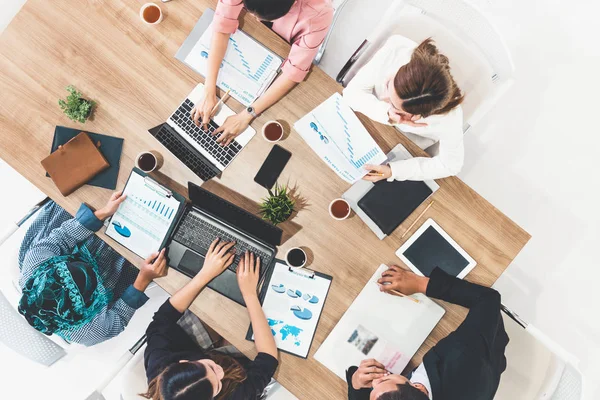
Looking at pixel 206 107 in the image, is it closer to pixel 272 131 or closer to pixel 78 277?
pixel 272 131

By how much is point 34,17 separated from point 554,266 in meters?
2.93

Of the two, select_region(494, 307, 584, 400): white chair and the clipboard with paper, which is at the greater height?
select_region(494, 307, 584, 400): white chair

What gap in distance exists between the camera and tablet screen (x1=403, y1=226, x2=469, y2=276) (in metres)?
1.56

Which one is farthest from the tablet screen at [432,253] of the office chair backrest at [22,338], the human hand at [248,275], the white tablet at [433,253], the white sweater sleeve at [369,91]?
the office chair backrest at [22,338]

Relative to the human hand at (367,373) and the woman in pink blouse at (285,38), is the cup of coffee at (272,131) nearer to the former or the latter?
the woman in pink blouse at (285,38)

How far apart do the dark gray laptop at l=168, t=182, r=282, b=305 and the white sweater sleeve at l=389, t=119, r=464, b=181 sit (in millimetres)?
534

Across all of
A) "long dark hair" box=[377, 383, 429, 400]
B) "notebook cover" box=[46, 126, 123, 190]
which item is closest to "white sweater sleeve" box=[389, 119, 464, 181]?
"long dark hair" box=[377, 383, 429, 400]

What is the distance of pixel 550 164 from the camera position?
2.44 m

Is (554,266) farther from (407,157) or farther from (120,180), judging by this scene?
(120,180)

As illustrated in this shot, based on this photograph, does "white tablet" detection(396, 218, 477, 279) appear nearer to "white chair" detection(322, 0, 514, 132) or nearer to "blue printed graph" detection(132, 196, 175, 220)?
"white chair" detection(322, 0, 514, 132)

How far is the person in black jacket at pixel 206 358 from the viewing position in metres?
1.45

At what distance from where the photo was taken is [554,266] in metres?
2.39

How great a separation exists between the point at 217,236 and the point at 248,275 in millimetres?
198

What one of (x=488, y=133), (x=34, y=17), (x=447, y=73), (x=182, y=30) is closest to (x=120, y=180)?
(x=182, y=30)
